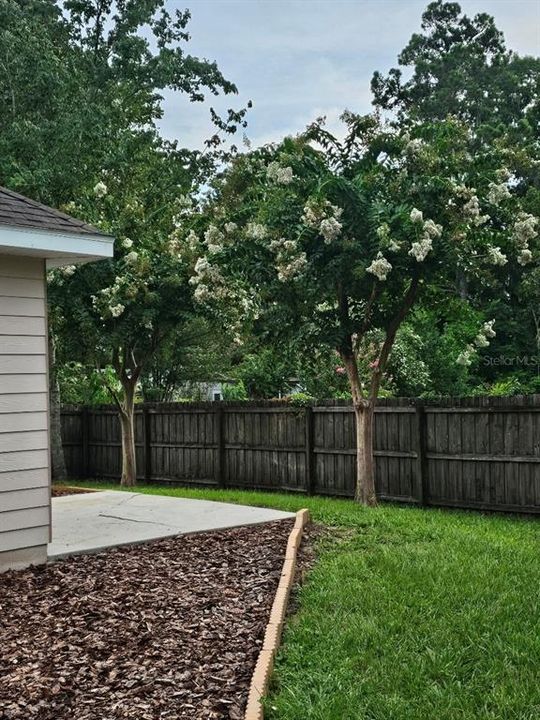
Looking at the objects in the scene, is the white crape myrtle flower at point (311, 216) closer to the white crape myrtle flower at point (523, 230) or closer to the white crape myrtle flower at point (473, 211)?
the white crape myrtle flower at point (473, 211)

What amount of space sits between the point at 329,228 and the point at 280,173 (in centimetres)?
84

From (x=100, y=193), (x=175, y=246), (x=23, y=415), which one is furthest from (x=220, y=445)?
(x=23, y=415)

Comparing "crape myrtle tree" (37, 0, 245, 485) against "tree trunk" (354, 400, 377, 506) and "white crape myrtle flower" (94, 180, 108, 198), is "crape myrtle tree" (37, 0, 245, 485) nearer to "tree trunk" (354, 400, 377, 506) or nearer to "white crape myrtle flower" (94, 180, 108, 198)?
"white crape myrtle flower" (94, 180, 108, 198)

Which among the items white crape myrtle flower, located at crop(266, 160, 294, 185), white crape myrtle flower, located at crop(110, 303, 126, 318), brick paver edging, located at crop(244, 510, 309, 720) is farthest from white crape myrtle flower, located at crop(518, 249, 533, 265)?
white crape myrtle flower, located at crop(110, 303, 126, 318)

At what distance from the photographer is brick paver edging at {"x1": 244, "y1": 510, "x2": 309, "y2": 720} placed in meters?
3.42

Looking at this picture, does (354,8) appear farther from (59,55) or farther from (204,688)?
(204,688)

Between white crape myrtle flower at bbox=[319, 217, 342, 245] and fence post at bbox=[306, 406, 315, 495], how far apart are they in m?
3.41

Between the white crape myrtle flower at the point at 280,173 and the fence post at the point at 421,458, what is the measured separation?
10.2ft

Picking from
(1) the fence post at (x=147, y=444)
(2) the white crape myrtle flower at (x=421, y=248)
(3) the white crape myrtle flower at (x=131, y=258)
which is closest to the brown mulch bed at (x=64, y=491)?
(1) the fence post at (x=147, y=444)

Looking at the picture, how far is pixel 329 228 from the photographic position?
782cm

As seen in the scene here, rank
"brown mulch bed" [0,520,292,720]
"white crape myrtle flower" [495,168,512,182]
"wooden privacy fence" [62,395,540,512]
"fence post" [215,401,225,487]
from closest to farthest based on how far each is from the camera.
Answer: "brown mulch bed" [0,520,292,720]
"white crape myrtle flower" [495,168,512,182]
"wooden privacy fence" [62,395,540,512]
"fence post" [215,401,225,487]

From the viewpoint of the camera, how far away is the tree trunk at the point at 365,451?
30.1 ft

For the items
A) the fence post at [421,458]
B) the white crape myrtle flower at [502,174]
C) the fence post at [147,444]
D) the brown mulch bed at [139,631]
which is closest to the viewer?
the brown mulch bed at [139,631]

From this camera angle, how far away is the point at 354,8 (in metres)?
12.2
